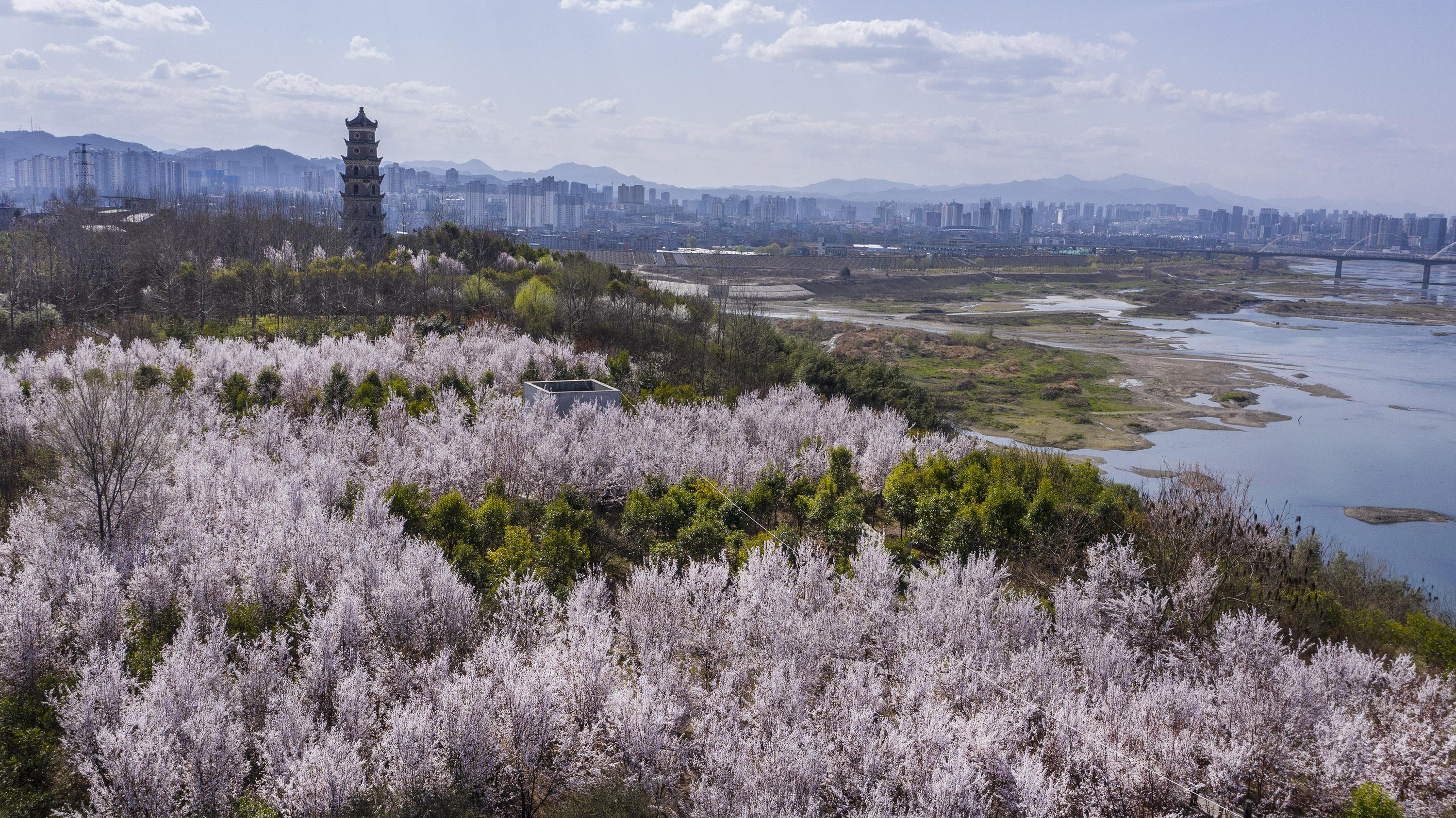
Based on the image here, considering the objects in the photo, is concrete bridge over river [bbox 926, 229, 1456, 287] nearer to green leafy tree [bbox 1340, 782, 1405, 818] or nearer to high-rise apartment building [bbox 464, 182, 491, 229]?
high-rise apartment building [bbox 464, 182, 491, 229]

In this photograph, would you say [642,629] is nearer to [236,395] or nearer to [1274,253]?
[236,395]

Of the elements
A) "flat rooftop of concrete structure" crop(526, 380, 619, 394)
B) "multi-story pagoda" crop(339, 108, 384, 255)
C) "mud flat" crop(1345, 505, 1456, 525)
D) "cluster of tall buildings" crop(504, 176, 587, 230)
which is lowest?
"mud flat" crop(1345, 505, 1456, 525)

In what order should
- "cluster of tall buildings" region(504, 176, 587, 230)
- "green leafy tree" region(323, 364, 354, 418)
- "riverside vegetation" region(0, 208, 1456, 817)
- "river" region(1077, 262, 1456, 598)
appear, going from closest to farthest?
"riverside vegetation" region(0, 208, 1456, 817) < "green leafy tree" region(323, 364, 354, 418) < "river" region(1077, 262, 1456, 598) < "cluster of tall buildings" region(504, 176, 587, 230)

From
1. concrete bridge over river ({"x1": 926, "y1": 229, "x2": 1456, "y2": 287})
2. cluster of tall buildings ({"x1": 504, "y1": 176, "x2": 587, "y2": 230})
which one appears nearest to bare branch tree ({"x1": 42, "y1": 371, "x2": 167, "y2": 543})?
concrete bridge over river ({"x1": 926, "y1": 229, "x2": 1456, "y2": 287})

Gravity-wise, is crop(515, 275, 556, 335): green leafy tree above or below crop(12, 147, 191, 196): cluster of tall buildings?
below

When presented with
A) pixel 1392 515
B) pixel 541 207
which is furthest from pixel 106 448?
pixel 541 207

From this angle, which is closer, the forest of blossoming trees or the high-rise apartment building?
the forest of blossoming trees

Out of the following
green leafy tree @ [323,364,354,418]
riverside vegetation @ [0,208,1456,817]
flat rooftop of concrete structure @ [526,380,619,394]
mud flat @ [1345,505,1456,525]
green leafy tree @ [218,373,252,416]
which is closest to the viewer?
riverside vegetation @ [0,208,1456,817]
